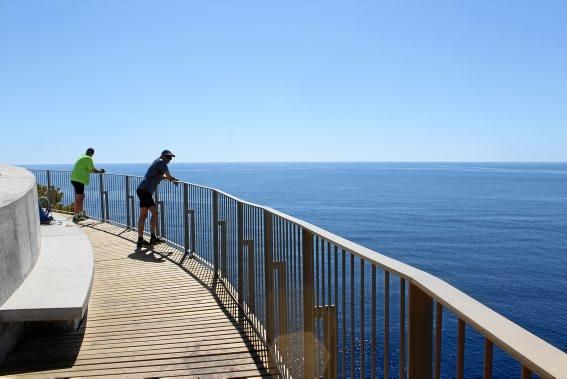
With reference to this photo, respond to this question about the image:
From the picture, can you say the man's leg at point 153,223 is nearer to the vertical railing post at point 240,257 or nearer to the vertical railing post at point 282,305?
the vertical railing post at point 240,257

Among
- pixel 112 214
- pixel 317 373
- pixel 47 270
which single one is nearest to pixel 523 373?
pixel 317 373

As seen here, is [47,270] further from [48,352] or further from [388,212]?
[388,212]

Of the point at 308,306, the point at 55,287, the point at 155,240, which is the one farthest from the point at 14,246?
the point at 155,240

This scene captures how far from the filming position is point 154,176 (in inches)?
375

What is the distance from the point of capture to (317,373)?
346 cm

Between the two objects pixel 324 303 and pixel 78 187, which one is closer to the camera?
pixel 324 303

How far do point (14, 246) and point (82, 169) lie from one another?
8.25 meters

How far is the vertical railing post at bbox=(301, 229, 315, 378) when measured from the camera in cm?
344

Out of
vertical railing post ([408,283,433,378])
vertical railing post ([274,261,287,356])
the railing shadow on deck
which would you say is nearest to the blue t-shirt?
the railing shadow on deck

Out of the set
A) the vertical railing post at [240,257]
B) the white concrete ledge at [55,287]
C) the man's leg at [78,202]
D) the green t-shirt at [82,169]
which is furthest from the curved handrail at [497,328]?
the man's leg at [78,202]

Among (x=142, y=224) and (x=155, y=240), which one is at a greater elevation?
(x=142, y=224)

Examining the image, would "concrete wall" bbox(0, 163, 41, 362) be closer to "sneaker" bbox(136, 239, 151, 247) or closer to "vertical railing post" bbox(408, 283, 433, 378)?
"sneaker" bbox(136, 239, 151, 247)

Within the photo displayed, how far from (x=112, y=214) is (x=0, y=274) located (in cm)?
1030

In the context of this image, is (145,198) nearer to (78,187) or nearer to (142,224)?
(142,224)
